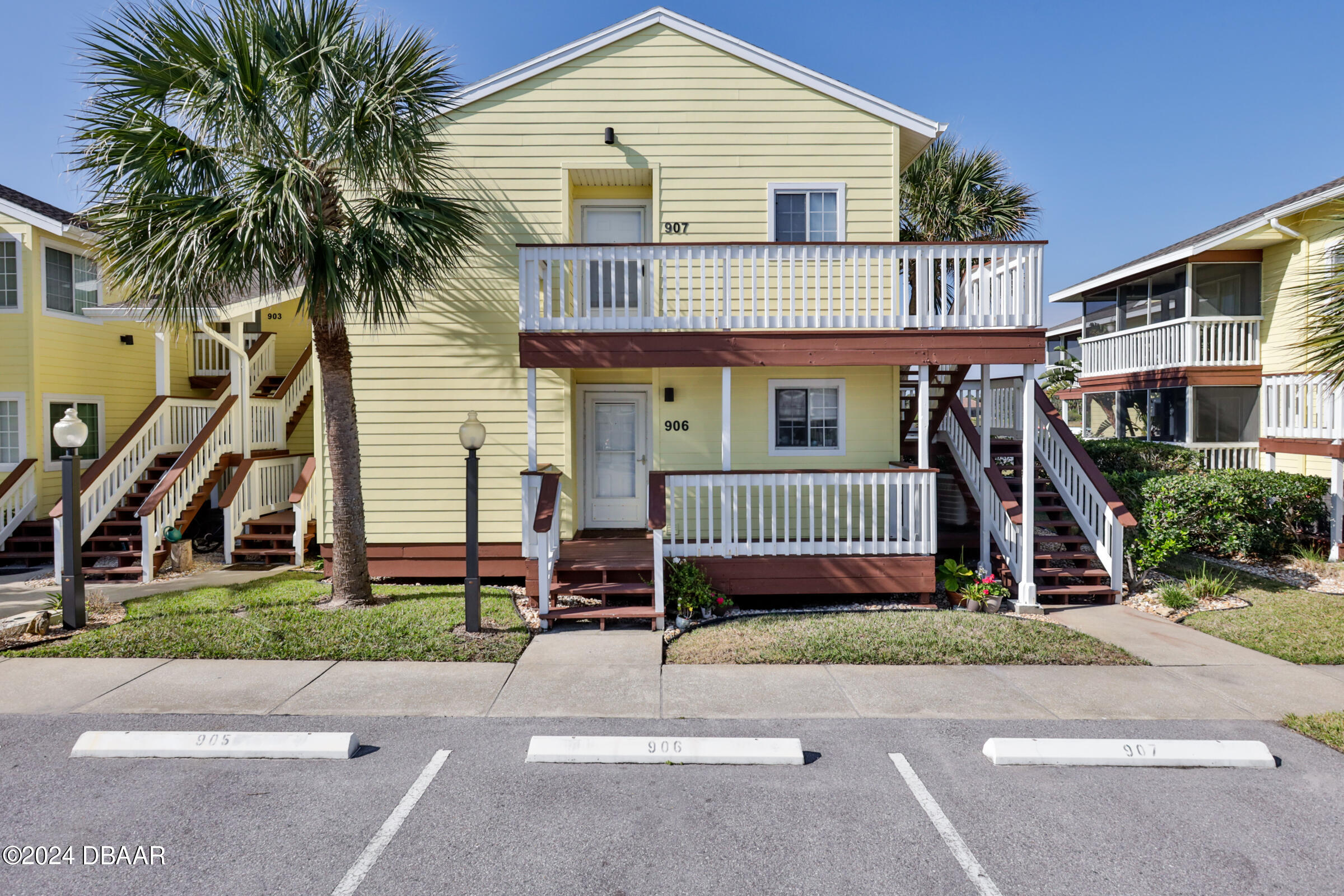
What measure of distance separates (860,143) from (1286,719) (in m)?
7.89

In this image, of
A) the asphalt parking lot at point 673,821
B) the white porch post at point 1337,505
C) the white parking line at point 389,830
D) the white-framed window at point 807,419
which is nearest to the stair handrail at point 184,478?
the asphalt parking lot at point 673,821

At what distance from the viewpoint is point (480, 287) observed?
9578 millimetres

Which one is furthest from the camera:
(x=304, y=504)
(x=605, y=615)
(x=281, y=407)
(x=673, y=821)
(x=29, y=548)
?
(x=281, y=407)

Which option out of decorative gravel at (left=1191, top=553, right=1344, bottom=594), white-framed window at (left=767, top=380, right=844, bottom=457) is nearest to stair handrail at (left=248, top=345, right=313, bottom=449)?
white-framed window at (left=767, top=380, right=844, bottom=457)

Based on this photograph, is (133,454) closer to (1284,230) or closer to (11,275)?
(11,275)

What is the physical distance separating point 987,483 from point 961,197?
8186 mm

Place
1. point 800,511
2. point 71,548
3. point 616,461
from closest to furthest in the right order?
point 71,548, point 800,511, point 616,461

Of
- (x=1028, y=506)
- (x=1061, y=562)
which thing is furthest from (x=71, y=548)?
(x=1061, y=562)

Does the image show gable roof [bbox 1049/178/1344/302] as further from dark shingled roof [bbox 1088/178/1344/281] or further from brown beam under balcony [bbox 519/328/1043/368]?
brown beam under balcony [bbox 519/328/1043/368]

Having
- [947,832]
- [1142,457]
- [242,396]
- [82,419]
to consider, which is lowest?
[947,832]

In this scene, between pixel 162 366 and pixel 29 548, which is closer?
pixel 29 548

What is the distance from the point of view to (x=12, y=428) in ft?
38.6

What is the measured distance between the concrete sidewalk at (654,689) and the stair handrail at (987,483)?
2254 mm

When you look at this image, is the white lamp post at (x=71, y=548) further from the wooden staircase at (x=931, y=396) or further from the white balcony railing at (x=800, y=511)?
the wooden staircase at (x=931, y=396)
